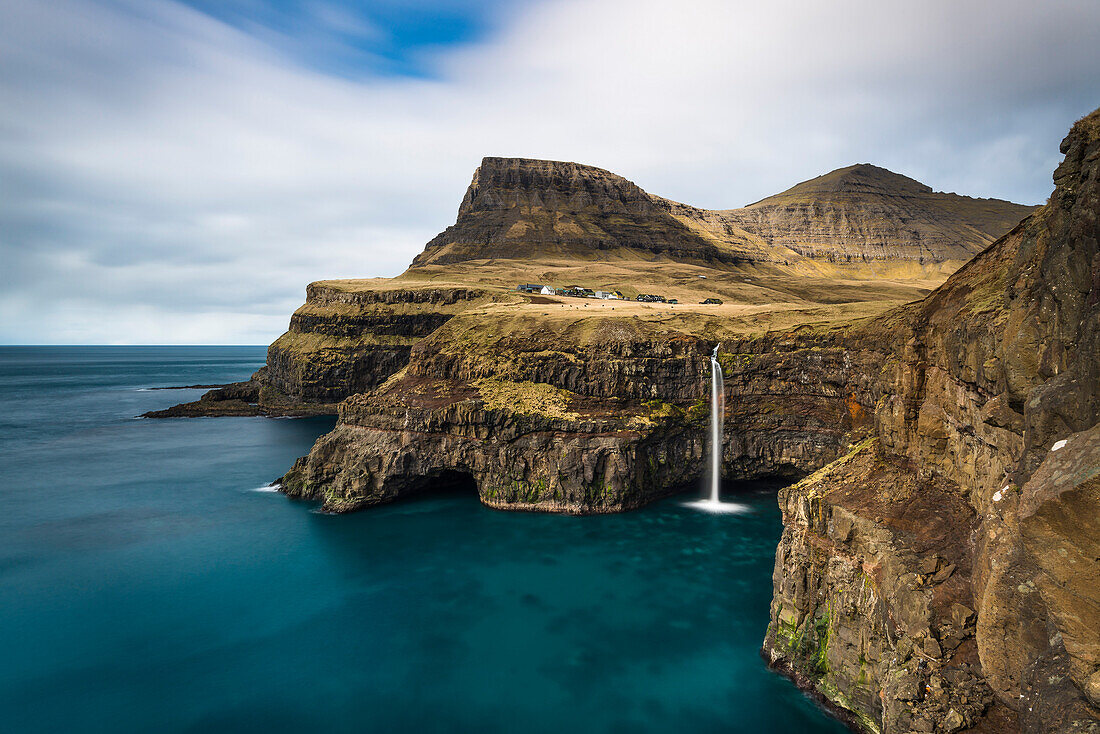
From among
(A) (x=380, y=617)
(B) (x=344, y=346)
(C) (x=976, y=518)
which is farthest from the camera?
(B) (x=344, y=346)

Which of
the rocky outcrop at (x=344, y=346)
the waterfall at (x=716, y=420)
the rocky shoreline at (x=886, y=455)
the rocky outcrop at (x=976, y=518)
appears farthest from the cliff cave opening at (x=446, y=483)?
the rocky outcrop at (x=344, y=346)

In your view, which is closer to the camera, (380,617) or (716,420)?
(380,617)

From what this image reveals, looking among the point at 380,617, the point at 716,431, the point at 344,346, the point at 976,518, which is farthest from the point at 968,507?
the point at 344,346

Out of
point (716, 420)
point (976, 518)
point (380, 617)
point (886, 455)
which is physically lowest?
point (380, 617)

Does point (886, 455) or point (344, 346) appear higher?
point (344, 346)

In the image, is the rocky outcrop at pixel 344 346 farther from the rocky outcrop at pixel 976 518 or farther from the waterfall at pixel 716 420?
the rocky outcrop at pixel 976 518

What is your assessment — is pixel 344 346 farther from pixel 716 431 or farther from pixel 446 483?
pixel 716 431
